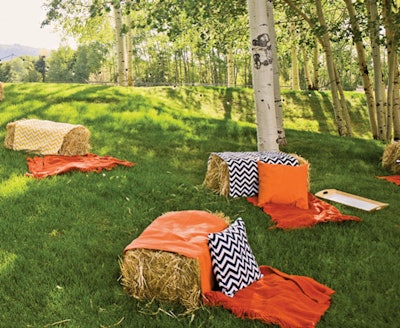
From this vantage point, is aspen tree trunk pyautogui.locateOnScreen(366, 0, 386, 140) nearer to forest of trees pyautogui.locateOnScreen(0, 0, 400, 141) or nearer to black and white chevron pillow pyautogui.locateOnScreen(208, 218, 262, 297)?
forest of trees pyautogui.locateOnScreen(0, 0, 400, 141)

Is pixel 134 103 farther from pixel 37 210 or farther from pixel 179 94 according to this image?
pixel 37 210

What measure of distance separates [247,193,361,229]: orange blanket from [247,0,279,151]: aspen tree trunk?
6.34 feet

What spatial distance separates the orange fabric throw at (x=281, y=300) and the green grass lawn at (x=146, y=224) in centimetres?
10

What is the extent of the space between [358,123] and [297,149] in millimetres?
13070

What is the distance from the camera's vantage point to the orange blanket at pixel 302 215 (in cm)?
618

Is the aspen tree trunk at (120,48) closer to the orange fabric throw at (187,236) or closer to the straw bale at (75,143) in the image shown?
the straw bale at (75,143)

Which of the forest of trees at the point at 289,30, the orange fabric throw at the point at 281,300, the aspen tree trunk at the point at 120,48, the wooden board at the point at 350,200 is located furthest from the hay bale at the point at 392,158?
the aspen tree trunk at the point at 120,48

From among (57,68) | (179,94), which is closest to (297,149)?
(179,94)

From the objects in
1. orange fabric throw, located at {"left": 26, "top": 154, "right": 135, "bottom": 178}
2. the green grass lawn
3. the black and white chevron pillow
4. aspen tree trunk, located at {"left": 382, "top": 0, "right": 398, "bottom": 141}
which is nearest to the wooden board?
the green grass lawn

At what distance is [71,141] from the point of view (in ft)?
31.1

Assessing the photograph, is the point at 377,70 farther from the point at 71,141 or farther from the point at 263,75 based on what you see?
the point at 71,141

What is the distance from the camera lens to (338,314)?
13.0ft

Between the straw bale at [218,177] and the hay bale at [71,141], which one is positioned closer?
the straw bale at [218,177]

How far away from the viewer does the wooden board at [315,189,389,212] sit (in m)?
7.04
